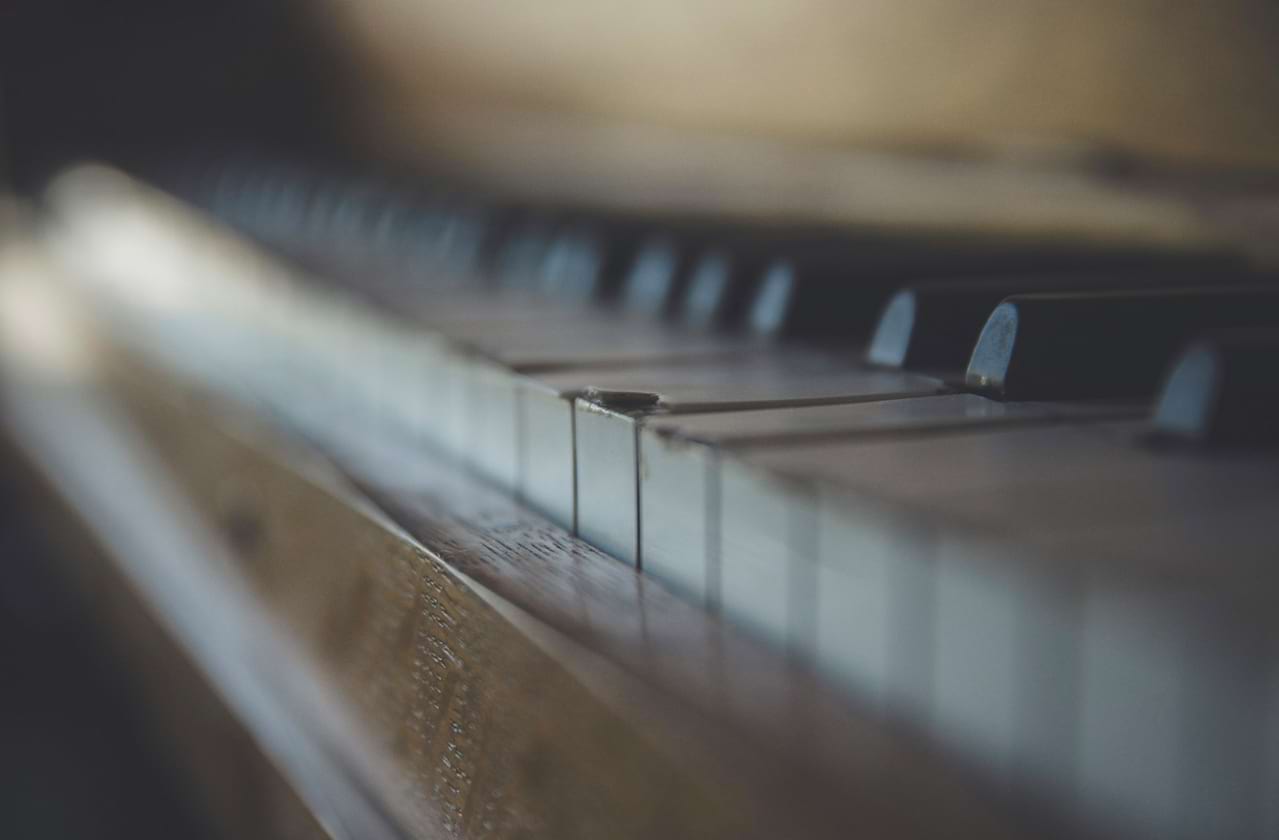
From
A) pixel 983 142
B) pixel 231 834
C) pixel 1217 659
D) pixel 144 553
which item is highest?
pixel 983 142

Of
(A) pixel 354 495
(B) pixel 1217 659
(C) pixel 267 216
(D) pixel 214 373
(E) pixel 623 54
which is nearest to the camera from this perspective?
(B) pixel 1217 659

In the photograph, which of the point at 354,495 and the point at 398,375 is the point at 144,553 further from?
the point at 354,495

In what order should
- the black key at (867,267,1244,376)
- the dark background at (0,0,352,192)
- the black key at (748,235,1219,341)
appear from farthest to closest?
1. the dark background at (0,0,352,192)
2. the black key at (748,235,1219,341)
3. the black key at (867,267,1244,376)

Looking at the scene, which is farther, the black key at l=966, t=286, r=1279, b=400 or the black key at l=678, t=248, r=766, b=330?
the black key at l=678, t=248, r=766, b=330

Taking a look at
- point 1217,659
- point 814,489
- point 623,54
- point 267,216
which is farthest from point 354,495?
point 267,216

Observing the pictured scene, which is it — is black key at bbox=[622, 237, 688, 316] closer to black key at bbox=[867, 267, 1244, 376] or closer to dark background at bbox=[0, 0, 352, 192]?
black key at bbox=[867, 267, 1244, 376]

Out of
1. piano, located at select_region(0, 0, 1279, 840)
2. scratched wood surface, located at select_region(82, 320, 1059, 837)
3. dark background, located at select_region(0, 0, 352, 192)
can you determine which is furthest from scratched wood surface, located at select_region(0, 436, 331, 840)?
dark background, located at select_region(0, 0, 352, 192)

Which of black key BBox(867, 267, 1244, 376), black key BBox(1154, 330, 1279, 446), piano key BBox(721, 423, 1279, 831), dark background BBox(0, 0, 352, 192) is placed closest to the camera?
piano key BBox(721, 423, 1279, 831)

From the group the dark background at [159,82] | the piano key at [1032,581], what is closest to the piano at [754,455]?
the piano key at [1032,581]
